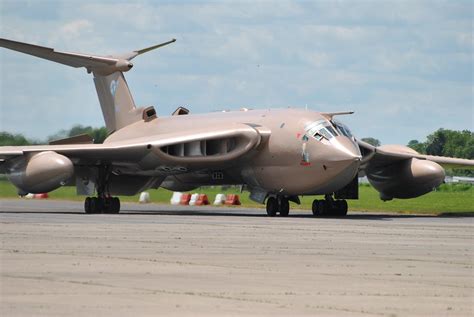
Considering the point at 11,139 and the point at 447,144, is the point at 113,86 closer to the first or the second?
the point at 11,139

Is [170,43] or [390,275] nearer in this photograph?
[390,275]

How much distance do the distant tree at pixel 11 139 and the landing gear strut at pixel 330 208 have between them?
52.5 ft

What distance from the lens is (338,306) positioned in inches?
436

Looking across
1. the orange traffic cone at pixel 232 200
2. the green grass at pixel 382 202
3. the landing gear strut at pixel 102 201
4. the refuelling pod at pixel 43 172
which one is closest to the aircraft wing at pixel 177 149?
the refuelling pod at pixel 43 172

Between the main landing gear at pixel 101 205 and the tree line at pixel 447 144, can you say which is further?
the tree line at pixel 447 144

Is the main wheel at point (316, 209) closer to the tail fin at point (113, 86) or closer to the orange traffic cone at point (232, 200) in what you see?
the tail fin at point (113, 86)

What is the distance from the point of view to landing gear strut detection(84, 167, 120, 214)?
1528 inches

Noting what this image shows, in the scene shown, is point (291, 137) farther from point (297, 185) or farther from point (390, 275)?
point (390, 275)

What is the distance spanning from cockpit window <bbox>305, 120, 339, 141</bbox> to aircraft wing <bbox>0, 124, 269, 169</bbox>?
6.40 ft

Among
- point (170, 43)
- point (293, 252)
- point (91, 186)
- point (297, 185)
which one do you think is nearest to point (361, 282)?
point (293, 252)

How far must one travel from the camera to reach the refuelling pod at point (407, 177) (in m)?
39.0

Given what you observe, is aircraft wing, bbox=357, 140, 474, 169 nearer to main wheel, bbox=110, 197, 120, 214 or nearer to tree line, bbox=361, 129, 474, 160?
main wheel, bbox=110, 197, 120, 214

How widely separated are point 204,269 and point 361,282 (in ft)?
8.28

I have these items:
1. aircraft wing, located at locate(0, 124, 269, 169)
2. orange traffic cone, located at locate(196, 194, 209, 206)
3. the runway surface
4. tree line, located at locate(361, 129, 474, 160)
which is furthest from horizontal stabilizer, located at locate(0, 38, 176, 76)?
tree line, located at locate(361, 129, 474, 160)
